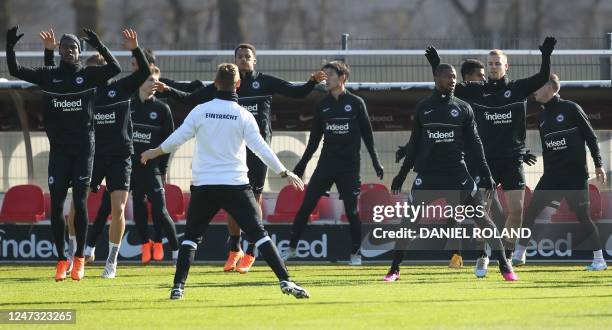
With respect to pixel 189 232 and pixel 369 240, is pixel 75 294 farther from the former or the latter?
pixel 369 240

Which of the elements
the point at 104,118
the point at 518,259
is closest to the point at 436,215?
the point at 518,259

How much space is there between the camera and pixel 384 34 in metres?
42.0

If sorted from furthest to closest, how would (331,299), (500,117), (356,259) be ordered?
(356,259), (500,117), (331,299)

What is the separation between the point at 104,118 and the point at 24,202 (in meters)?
3.86

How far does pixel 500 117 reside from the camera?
1516 cm

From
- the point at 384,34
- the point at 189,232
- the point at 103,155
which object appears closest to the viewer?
the point at 189,232

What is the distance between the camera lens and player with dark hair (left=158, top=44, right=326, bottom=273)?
15.1 m

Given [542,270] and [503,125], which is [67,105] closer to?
[503,125]

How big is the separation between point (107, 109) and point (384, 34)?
91.4 feet

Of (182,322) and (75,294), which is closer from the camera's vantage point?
(182,322)

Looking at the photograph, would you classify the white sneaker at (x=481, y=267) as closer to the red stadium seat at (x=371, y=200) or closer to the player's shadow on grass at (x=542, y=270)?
the player's shadow on grass at (x=542, y=270)

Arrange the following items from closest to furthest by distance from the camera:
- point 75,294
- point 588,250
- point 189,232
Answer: point 189,232 → point 75,294 → point 588,250

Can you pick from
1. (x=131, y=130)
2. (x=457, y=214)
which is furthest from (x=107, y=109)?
(x=457, y=214)

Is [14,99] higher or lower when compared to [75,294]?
higher
